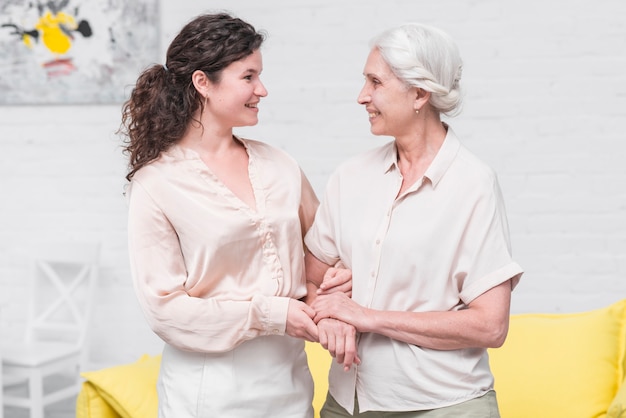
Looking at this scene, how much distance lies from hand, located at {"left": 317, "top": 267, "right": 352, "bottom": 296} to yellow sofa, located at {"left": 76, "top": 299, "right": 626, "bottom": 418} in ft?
2.87

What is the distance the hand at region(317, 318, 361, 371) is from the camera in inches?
72.5

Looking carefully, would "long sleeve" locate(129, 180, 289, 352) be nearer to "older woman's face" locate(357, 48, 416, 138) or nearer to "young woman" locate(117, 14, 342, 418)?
"young woman" locate(117, 14, 342, 418)

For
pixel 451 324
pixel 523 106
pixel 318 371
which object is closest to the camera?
pixel 451 324

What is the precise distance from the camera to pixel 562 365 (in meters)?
2.66

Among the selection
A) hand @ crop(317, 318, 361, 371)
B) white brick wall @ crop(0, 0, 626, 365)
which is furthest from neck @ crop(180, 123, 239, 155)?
white brick wall @ crop(0, 0, 626, 365)

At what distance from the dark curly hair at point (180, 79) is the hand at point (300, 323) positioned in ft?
1.52

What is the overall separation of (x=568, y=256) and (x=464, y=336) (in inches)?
77.4

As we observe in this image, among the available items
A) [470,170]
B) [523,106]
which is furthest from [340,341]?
[523,106]

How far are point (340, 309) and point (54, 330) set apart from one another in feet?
9.23

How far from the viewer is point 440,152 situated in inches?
73.9

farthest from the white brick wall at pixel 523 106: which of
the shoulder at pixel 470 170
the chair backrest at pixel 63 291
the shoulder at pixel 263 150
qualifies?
the shoulder at pixel 470 170

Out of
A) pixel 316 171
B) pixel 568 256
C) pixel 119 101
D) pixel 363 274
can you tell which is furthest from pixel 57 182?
pixel 363 274

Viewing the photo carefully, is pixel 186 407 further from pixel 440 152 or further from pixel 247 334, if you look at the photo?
pixel 440 152

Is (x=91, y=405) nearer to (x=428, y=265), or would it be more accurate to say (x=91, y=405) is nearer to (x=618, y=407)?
(x=428, y=265)
